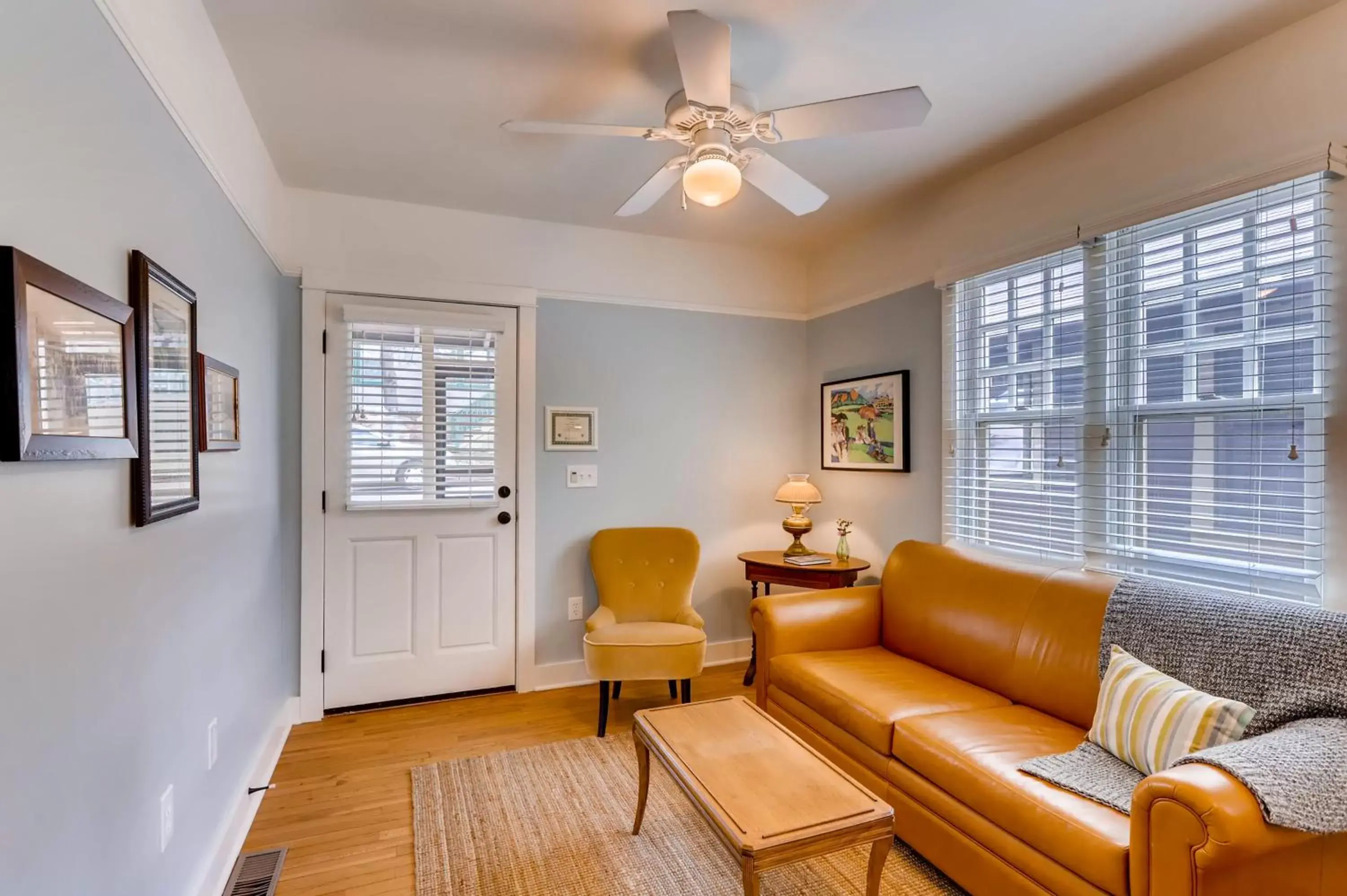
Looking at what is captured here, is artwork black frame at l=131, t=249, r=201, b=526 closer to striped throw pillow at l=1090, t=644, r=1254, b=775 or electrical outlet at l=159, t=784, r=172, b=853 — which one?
electrical outlet at l=159, t=784, r=172, b=853

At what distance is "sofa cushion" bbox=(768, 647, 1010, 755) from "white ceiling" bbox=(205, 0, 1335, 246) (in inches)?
82.1

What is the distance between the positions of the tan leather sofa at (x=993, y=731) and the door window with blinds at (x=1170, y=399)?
0.29m

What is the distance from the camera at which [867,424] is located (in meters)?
3.62

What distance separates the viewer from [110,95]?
4.21ft

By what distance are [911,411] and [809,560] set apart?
93 cm

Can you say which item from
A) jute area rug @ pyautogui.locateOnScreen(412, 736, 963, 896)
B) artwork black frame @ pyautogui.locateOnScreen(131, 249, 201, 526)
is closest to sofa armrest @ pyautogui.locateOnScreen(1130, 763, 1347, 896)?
jute area rug @ pyautogui.locateOnScreen(412, 736, 963, 896)

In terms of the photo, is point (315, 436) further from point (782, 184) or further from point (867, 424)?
point (867, 424)

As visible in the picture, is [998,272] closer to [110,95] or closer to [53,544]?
[110,95]

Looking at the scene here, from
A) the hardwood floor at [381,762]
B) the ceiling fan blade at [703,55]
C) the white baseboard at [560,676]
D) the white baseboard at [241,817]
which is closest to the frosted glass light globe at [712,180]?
the ceiling fan blade at [703,55]

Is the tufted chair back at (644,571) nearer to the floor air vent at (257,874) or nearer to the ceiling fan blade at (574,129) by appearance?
the floor air vent at (257,874)

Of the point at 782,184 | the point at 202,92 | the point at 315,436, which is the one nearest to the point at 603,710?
the point at 315,436

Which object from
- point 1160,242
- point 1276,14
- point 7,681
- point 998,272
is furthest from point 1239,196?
point 7,681

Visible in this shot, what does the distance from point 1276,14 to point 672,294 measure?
105 inches

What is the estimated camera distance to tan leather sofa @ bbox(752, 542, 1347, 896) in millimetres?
1305
